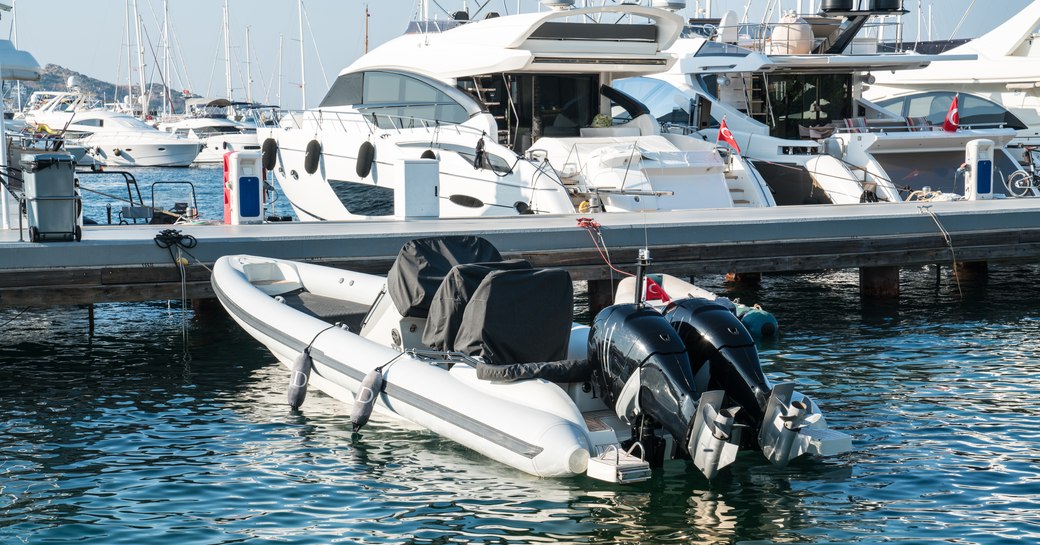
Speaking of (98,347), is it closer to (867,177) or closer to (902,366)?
(902,366)

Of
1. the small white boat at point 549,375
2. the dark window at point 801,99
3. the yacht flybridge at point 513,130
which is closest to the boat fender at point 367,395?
the small white boat at point 549,375

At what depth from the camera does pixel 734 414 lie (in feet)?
22.4

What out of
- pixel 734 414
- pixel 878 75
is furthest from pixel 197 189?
pixel 734 414

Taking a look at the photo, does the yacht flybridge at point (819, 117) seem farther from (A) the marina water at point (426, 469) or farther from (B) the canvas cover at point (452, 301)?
(B) the canvas cover at point (452, 301)

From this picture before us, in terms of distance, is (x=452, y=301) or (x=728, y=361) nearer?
(x=728, y=361)

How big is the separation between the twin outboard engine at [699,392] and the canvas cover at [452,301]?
1111mm

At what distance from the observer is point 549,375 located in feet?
24.8

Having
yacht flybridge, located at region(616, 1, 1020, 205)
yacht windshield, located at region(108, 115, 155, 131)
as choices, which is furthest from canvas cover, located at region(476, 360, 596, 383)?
yacht windshield, located at region(108, 115, 155, 131)

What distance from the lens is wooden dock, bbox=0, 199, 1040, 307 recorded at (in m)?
11.0

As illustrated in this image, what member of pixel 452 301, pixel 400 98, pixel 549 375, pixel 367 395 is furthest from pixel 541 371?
pixel 400 98

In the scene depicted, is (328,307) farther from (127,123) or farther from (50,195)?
(127,123)

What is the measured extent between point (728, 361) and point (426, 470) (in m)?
2.13

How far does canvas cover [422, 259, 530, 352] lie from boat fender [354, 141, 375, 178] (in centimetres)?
861

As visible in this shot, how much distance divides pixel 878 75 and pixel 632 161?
22.0 m
